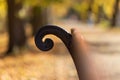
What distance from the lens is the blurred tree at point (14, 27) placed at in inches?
597

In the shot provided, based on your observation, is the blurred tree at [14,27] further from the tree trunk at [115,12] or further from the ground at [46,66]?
the tree trunk at [115,12]

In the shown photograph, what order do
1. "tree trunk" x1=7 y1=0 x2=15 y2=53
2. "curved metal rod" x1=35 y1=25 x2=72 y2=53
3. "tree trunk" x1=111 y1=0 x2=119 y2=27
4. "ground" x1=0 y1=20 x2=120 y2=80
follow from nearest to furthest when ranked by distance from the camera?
"curved metal rod" x1=35 y1=25 x2=72 y2=53, "ground" x1=0 y1=20 x2=120 y2=80, "tree trunk" x1=7 y1=0 x2=15 y2=53, "tree trunk" x1=111 y1=0 x2=119 y2=27

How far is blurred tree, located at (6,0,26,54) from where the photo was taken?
15.2 meters

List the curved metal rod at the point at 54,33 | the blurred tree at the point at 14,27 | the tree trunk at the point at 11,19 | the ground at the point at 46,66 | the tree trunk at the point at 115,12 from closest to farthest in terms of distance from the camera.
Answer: the curved metal rod at the point at 54,33, the ground at the point at 46,66, the tree trunk at the point at 11,19, the blurred tree at the point at 14,27, the tree trunk at the point at 115,12

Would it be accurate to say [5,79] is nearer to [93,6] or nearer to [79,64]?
[79,64]

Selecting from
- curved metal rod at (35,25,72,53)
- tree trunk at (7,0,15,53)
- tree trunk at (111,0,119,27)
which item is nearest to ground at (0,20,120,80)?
tree trunk at (7,0,15,53)

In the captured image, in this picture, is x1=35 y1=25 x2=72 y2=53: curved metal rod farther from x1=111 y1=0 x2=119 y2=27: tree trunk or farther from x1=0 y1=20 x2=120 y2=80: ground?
x1=111 y1=0 x2=119 y2=27: tree trunk

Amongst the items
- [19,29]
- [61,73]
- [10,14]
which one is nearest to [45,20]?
[19,29]

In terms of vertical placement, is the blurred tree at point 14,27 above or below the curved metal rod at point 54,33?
above

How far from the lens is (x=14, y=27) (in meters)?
16.0

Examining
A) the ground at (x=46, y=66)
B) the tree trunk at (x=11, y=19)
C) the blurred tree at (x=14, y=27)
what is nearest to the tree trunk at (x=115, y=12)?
the ground at (x=46, y=66)

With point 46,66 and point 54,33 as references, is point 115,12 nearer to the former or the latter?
point 46,66

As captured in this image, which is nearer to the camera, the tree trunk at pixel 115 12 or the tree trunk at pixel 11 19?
the tree trunk at pixel 11 19

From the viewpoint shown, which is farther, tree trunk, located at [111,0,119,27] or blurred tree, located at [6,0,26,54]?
tree trunk, located at [111,0,119,27]
